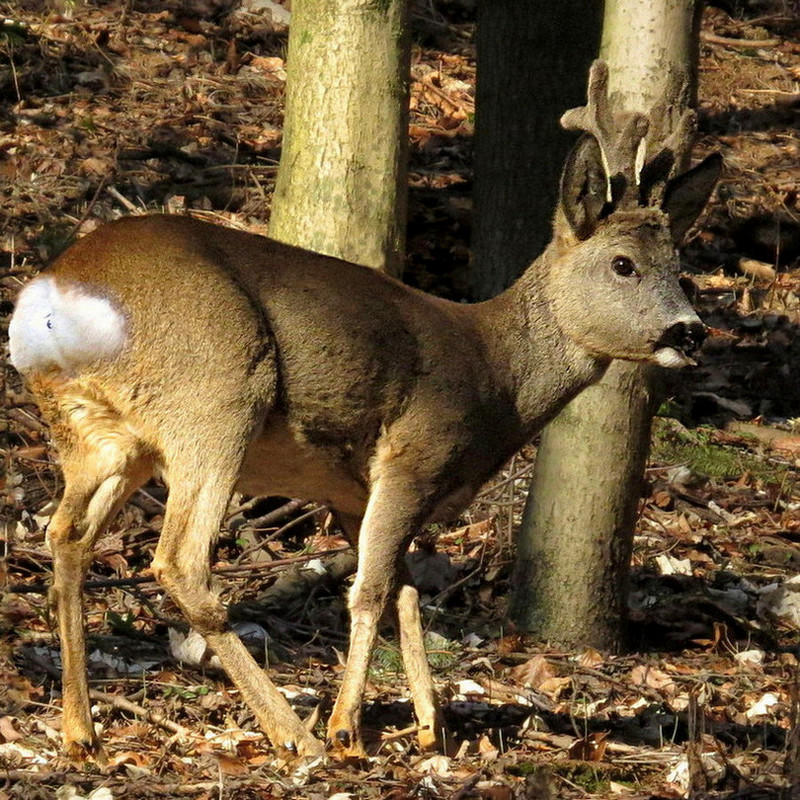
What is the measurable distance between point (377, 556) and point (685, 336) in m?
1.61

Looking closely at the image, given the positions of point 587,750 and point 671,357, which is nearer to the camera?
point 587,750

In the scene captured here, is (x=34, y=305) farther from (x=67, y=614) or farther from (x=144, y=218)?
(x=67, y=614)

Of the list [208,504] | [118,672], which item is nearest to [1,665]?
[118,672]

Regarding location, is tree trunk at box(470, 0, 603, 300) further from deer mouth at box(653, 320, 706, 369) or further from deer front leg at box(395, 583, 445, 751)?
deer front leg at box(395, 583, 445, 751)

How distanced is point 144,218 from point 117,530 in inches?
96.8

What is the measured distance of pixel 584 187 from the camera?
6266mm

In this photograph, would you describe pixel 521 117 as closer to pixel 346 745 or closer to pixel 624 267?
pixel 624 267

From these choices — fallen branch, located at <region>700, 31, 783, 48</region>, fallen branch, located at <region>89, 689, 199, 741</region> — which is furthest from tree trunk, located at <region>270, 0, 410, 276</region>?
fallen branch, located at <region>700, 31, 783, 48</region>

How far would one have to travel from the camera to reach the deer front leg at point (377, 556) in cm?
579

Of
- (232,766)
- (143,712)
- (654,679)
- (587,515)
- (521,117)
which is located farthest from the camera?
(521,117)

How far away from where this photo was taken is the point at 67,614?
5535 mm

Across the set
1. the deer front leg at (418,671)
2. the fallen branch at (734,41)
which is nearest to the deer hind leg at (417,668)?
the deer front leg at (418,671)

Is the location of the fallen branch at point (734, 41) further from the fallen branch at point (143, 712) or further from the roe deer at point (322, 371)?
the fallen branch at point (143, 712)

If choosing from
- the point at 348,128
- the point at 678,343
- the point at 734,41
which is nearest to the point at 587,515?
the point at 678,343
